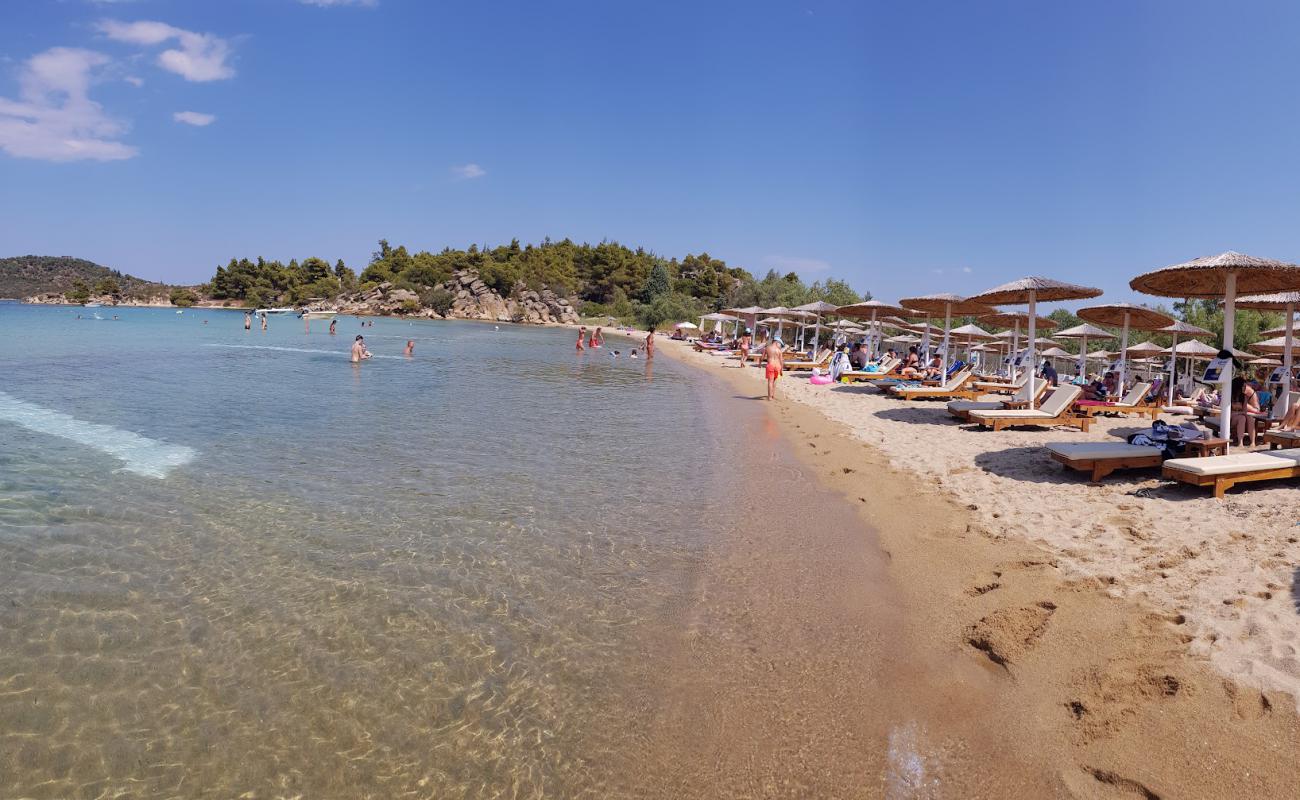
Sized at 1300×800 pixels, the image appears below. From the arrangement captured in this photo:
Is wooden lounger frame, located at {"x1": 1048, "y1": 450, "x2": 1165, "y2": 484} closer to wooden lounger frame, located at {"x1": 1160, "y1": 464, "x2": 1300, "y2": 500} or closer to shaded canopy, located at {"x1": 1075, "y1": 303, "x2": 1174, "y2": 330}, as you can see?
wooden lounger frame, located at {"x1": 1160, "y1": 464, "x2": 1300, "y2": 500}

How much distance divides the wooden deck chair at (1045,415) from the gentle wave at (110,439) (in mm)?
11030

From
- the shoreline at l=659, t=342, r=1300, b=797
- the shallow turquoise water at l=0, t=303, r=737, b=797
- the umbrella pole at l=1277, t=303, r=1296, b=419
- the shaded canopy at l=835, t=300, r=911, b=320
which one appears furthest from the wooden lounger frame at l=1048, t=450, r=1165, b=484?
the shaded canopy at l=835, t=300, r=911, b=320

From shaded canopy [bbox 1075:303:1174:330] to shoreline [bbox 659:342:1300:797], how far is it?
8.61m

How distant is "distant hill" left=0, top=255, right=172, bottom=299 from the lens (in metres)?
118

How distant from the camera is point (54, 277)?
A: 136875 millimetres

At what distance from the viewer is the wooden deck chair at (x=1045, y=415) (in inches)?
404

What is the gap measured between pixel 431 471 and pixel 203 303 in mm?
120200

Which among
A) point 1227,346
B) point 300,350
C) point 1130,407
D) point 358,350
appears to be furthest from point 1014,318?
point 300,350

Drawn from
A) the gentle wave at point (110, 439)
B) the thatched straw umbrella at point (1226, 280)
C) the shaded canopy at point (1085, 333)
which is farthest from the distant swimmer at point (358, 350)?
the thatched straw umbrella at point (1226, 280)

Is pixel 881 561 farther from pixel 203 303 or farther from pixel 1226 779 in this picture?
pixel 203 303

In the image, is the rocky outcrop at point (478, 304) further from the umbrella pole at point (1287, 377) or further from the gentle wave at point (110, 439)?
the umbrella pole at point (1287, 377)

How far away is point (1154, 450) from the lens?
706 centimetres

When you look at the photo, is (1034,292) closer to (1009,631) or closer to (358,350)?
(1009,631)

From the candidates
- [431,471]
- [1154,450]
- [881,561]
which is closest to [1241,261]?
[1154,450]
